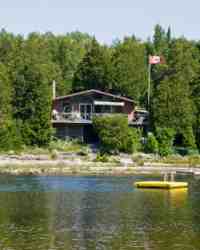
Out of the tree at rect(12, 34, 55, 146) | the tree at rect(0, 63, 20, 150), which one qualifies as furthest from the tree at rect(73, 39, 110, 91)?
the tree at rect(0, 63, 20, 150)

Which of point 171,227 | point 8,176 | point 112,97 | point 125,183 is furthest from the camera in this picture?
point 112,97

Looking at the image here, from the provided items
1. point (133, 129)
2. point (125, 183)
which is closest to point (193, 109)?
point (133, 129)

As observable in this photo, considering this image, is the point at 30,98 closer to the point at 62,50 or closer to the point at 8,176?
the point at 8,176

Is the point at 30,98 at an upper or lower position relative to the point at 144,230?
upper

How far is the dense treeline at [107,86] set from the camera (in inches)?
3319

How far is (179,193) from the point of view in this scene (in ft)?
190

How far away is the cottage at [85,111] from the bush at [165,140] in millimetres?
6741

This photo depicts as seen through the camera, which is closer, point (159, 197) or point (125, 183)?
point (159, 197)

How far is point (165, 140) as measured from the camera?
84.8m

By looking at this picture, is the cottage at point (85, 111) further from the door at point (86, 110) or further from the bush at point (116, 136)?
the bush at point (116, 136)

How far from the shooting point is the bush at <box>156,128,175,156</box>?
276 feet

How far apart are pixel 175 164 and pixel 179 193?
21.2 metres

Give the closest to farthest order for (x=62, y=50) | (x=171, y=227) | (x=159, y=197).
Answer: (x=171, y=227) < (x=159, y=197) < (x=62, y=50)

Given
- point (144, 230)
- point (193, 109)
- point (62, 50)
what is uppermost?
point (62, 50)
